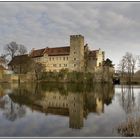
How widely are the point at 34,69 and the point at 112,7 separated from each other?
50.4 feet

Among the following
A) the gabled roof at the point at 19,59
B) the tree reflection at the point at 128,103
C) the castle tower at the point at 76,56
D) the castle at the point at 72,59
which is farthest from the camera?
the castle tower at the point at 76,56

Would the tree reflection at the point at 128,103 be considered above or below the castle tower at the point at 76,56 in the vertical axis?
below

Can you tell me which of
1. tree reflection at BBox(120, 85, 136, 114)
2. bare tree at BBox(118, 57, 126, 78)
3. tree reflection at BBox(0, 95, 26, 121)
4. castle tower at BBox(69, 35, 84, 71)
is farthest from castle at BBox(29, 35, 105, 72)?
tree reflection at BBox(0, 95, 26, 121)

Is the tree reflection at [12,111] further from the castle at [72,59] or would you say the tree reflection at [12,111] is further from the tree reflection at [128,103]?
the castle at [72,59]

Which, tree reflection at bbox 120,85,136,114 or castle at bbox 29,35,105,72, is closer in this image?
tree reflection at bbox 120,85,136,114

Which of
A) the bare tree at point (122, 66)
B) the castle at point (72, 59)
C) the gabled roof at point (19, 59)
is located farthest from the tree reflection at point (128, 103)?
the castle at point (72, 59)

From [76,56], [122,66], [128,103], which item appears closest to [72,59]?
[76,56]

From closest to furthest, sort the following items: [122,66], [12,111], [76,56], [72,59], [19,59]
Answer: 1. [12,111]
2. [122,66]
3. [19,59]
4. [72,59]
5. [76,56]

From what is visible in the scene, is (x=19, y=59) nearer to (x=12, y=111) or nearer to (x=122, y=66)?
(x=122, y=66)

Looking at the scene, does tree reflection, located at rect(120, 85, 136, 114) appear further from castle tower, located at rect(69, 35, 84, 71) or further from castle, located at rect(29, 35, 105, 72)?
castle tower, located at rect(69, 35, 84, 71)

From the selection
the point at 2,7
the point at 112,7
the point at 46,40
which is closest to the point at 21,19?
the point at 2,7

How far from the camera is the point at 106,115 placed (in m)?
8.70

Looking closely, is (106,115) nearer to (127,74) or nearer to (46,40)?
(46,40)

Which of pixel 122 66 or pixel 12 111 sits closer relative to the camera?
pixel 12 111
